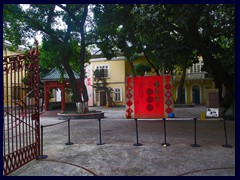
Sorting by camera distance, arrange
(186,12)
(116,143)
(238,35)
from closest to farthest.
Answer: (238,35)
(186,12)
(116,143)

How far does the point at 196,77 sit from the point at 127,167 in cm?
2372

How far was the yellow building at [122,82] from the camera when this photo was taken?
26.3 metres

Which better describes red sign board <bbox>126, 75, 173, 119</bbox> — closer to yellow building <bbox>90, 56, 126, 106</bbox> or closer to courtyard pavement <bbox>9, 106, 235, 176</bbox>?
courtyard pavement <bbox>9, 106, 235, 176</bbox>

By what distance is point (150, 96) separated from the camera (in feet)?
38.7

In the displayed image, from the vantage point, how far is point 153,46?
1235cm

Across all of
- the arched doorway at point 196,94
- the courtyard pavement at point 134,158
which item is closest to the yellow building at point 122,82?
the arched doorway at point 196,94

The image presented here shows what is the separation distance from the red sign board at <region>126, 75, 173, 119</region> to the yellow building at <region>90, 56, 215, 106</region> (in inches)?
562

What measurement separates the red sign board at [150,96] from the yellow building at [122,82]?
1427cm

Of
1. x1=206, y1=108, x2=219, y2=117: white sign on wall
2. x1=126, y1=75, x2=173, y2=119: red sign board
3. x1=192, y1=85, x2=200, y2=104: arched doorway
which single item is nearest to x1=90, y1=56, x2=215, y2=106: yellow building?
x1=192, y1=85, x2=200, y2=104: arched doorway

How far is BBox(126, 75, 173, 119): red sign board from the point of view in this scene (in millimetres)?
11594

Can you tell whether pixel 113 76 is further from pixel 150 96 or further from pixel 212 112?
pixel 212 112
